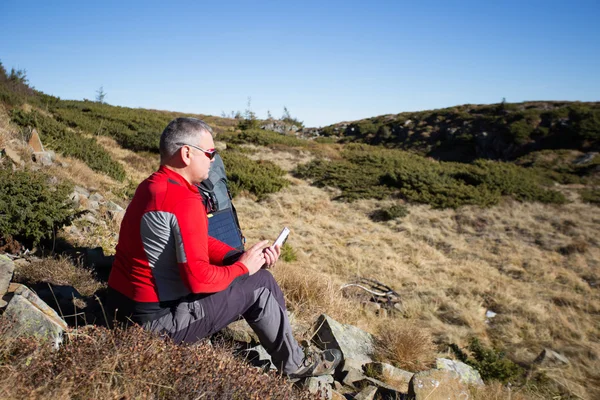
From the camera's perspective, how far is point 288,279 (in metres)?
4.09

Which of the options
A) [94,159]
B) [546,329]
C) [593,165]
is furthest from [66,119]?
[593,165]

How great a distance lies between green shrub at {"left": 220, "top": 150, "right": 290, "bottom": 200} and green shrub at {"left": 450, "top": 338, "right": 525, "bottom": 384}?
790 centimetres

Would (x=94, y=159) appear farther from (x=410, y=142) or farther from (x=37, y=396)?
(x=410, y=142)

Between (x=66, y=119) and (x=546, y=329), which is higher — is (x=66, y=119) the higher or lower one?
the higher one

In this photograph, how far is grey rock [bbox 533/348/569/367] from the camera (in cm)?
441

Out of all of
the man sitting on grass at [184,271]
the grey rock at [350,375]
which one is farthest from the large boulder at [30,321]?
the grey rock at [350,375]

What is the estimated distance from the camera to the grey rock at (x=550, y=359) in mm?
4406

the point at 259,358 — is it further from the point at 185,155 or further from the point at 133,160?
the point at 133,160

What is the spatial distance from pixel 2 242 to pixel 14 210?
1.08ft

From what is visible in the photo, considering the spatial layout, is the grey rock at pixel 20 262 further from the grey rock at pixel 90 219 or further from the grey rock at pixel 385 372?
the grey rock at pixel 385 372

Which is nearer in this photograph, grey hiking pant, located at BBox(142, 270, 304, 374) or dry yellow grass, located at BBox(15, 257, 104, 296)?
grey hiking pant, located at BBox(142, 270, 304, 374)

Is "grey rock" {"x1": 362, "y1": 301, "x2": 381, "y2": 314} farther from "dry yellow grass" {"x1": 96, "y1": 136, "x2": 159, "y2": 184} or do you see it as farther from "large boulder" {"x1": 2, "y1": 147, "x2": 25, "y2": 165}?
"dry yellow grass" {"x1": 96, "y1": 136, "x2": 159, "y2": 184}

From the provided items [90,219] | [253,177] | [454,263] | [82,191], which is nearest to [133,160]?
[253,177]

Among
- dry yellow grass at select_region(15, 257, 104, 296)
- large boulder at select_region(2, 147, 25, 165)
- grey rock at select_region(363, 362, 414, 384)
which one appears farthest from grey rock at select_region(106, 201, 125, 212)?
grey rock at select_region(363, 362, 414, 384)
